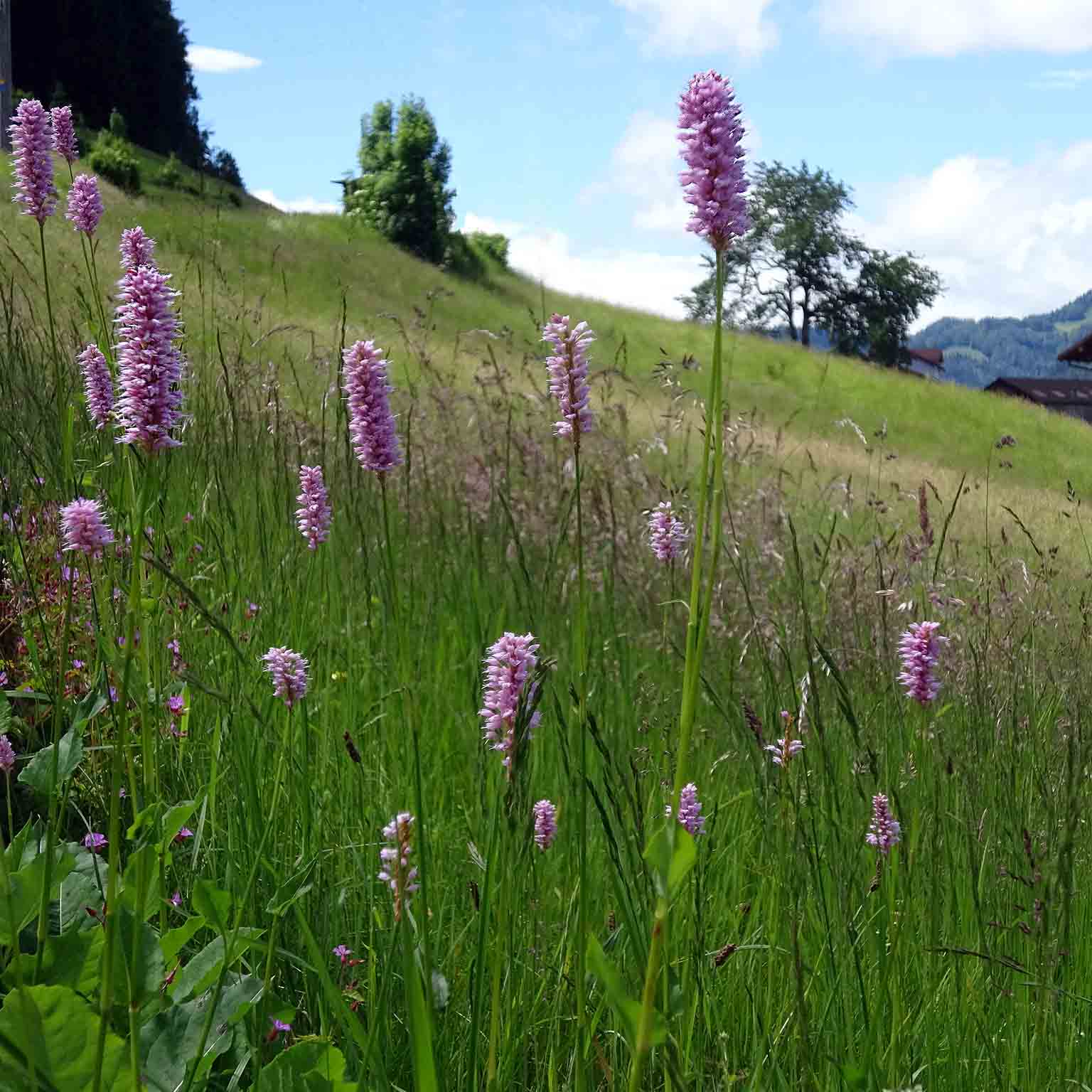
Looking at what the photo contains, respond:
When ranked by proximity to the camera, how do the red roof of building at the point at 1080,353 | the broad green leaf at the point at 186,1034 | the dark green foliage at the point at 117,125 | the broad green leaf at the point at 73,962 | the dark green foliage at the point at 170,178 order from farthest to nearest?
the red roof of building at the point at 1080,353 < the dark green foliage at the point at 170,178 < the dark green foliage at the point at 117,125 < the broad green leaf at the point at 73,962 < the broad green leaf at the point at 186,1034

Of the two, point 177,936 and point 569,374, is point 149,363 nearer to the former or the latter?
point 569,374

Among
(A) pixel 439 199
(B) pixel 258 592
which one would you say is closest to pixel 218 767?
(B) pixel 258 592

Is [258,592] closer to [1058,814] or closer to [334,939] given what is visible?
[334,939]

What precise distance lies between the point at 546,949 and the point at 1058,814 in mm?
1420

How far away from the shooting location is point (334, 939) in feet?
5.99

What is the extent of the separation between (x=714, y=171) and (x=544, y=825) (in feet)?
3.68

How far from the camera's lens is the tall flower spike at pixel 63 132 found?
7.83 ft

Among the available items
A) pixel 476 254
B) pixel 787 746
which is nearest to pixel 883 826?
pixel 787 746

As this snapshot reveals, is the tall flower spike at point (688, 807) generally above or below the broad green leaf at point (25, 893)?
above

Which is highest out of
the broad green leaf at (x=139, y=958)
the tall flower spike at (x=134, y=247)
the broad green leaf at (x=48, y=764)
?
the tall flower spike at (x=134, y=247)

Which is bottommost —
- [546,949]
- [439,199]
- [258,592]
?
[546,949]

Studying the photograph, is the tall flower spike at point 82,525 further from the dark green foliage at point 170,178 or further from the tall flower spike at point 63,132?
the dark green foliage at point 170,178

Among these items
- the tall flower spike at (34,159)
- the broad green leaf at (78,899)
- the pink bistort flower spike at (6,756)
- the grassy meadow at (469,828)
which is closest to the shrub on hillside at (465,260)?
the grassy meadow at (469,828)

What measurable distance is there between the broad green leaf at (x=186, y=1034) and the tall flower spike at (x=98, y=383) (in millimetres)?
1104
